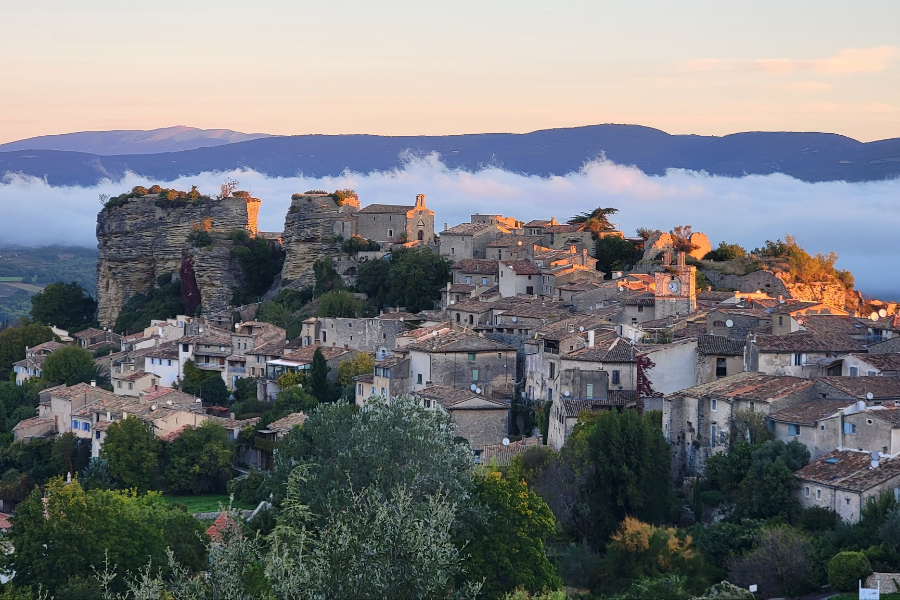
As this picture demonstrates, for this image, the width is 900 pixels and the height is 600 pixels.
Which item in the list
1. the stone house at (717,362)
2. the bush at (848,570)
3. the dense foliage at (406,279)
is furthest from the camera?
the dense foliage at (406,279)

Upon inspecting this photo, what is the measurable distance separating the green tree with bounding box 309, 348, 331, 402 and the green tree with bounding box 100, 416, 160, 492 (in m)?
5.54

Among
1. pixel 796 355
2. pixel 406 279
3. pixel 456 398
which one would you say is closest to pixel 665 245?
pixel 406 279

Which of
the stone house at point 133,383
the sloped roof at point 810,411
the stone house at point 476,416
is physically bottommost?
the stone house at point 133,383

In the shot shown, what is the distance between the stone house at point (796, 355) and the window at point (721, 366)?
21.5 inches

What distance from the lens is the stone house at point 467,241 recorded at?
2445 inches

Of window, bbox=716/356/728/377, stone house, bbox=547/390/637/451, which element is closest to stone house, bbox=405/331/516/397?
stone house, bbox=547/390/637/451

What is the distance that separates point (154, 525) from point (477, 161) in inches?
3955

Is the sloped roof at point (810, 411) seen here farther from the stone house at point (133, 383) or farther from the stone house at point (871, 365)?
the stone house at point (133, 383)

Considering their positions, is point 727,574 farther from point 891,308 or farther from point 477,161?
point 477,161

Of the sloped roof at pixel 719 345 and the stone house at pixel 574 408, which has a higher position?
the sloped roof at pixel 719 345

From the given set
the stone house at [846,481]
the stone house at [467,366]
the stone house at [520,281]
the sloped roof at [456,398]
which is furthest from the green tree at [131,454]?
the stone house at [846,481]

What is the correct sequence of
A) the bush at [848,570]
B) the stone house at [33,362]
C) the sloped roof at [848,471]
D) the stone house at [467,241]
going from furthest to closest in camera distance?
the stone house at [33,362]
the stone house at [467,241]
the sloped roof at [848,471]
the bush at [848,570]

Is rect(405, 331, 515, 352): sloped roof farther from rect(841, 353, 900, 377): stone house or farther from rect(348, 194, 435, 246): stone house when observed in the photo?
rect(348, 194, 435, 246): stone house

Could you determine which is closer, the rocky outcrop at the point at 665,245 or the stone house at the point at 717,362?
the stone house at the point at 717,362
